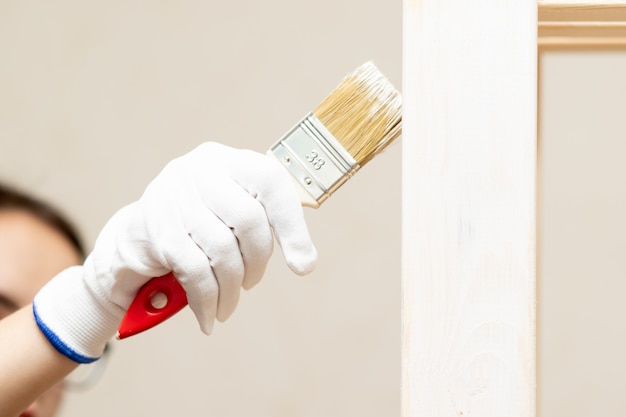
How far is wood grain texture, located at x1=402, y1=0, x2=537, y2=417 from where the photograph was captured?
17.4 inches

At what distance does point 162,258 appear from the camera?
577 mm

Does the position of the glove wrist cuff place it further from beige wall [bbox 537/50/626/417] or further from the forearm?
beige wall [bbox 537/50/626/417]

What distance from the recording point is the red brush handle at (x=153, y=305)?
59 centimetres

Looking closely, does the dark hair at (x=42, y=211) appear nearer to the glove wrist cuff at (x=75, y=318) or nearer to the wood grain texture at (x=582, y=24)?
the glove wrist cuff at (x=75, y=318)

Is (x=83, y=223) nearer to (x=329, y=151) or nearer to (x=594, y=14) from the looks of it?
(x=329, y=151)

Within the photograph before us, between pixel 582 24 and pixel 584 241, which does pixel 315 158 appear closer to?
pixel 582 24

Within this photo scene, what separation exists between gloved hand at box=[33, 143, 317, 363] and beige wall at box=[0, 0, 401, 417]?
24.9 inches

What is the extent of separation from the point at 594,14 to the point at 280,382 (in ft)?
2.96

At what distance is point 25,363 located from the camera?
68cm

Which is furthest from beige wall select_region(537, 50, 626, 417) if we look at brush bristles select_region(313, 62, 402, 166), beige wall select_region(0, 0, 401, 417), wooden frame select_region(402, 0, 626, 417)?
wooden frame select_region(402, 0, 626, 417)

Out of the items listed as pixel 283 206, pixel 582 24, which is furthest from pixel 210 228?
pixel 582 24

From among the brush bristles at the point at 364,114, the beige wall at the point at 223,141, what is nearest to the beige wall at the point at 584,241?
the beige wall at the point at 223,141

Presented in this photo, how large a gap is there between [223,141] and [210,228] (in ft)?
2.38

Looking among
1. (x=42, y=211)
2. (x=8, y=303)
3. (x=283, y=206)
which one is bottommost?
(x=8, y=303)
